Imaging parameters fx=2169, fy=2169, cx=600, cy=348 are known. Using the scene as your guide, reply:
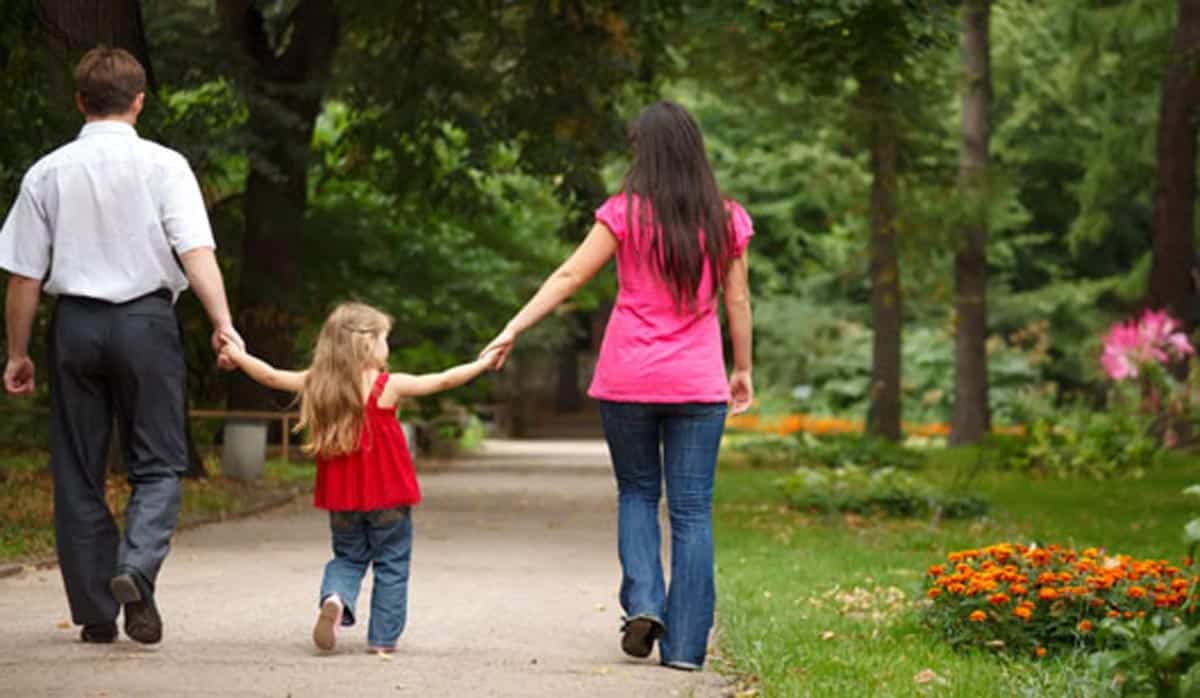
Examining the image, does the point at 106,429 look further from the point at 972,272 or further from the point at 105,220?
the point at 972,272

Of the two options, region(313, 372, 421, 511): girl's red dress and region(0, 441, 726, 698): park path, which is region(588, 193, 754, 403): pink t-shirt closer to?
region(313, 372, 421, 511): girl's red dress

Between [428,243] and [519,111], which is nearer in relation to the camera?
[519,111]

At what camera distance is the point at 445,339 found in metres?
34.8

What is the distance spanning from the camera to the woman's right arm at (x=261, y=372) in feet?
25.8

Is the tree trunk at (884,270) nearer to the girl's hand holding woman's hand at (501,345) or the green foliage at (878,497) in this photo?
the green foliage at (878,497)

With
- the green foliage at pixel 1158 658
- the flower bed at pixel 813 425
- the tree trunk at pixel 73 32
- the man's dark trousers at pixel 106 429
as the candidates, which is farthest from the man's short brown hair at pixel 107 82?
the flower bed at pixel 813 425

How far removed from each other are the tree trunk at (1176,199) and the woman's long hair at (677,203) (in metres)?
22.2

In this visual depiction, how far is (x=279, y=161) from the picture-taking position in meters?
22.1

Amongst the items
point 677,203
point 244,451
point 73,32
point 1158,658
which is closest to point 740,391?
point 677,203

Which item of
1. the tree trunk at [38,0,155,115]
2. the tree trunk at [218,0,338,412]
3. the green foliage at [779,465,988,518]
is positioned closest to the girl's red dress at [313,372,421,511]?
the tree trunk at [38,0,155,115]

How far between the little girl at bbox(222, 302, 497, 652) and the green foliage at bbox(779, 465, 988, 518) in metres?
9.01

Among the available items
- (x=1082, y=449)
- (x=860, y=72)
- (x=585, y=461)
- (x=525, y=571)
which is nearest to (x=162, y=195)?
(x=525, y=571)

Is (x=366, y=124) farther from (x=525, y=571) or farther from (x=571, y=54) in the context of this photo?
(x=525, y=571)

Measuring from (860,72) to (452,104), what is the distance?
6.20 meters
